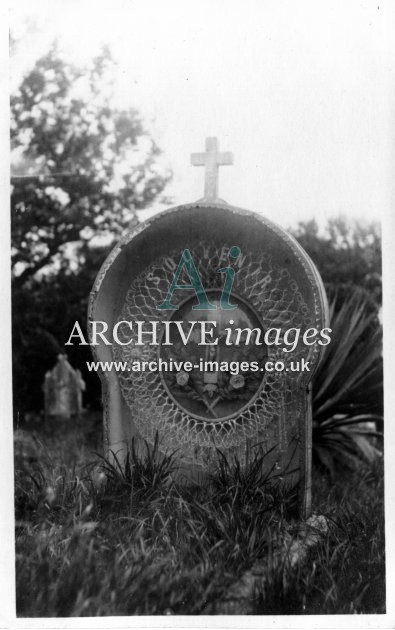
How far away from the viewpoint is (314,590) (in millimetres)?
2498

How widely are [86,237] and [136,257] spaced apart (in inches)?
43.5

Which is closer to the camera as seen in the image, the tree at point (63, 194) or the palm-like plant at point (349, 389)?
the tree at point (63, 194)

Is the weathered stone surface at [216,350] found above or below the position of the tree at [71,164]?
below

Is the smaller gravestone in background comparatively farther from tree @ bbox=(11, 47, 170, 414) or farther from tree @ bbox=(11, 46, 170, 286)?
tree @ bbox=(11, 46, 170, 286)

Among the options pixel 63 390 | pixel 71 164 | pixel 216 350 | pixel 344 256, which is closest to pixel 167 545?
pixel 216 350

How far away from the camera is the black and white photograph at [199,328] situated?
2506mm

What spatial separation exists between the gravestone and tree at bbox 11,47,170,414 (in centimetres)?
40

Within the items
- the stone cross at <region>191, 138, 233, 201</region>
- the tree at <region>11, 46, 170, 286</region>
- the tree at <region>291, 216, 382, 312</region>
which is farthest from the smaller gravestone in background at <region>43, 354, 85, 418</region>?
the stone cross at <region>191, 138, 233, 201</region>

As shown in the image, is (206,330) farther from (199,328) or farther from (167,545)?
(167,545)

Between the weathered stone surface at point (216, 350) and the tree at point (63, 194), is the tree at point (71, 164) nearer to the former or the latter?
the tree at point (63, 194)

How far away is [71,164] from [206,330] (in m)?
1.02

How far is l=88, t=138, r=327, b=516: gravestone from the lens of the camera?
2.83 m

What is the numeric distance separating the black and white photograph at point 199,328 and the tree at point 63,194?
15 mm

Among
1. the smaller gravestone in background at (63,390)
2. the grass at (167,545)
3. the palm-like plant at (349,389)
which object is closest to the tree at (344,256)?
the palm-like plant at (349,389)
